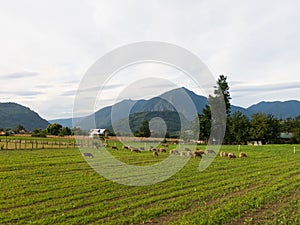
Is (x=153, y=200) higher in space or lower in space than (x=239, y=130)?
lower

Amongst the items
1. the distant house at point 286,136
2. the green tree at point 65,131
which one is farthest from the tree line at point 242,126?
the green tree at point 65,131

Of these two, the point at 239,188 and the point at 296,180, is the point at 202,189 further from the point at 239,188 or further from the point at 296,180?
the point at 296,180

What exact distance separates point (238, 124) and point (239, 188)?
221ft

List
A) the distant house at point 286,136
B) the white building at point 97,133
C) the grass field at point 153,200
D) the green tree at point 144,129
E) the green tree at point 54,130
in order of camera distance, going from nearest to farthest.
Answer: the grass field at point 153,200, the green tree at point 144,129, the white building at point 97,133, the distant house at point 286,136, the green tree at point 54,130

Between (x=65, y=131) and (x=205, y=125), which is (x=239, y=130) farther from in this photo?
(x=65, y=131)

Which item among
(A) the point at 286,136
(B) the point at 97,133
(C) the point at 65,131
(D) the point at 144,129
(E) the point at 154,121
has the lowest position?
(A) the point at 286,136

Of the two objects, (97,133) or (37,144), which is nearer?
(37,144)

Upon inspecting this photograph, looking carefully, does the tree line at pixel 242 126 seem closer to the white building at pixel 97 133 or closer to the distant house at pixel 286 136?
the distant house at pixel 286 136

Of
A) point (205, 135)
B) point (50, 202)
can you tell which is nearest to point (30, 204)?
point (50, 202)

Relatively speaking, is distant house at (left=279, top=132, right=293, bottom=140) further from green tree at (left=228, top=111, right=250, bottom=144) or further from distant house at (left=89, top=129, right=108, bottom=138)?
distant house at (left=89, top=129, right=108, bottom=138)

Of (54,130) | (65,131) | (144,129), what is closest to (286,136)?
(144,129)

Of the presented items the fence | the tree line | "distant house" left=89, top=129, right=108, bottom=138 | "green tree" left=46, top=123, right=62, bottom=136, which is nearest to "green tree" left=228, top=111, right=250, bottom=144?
the tree line

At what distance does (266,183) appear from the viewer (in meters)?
18.6

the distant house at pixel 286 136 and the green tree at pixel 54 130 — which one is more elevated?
the green tree at pixel 54 130
